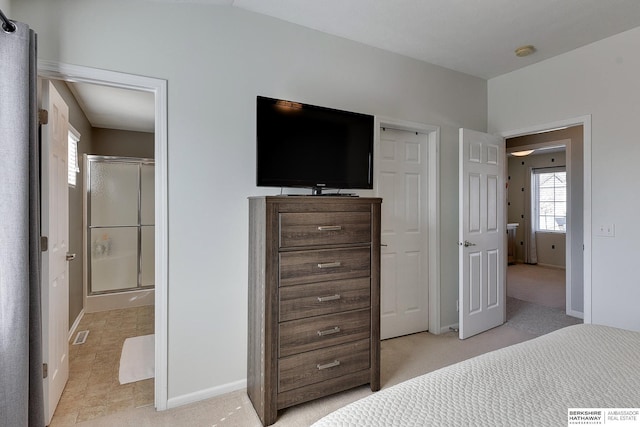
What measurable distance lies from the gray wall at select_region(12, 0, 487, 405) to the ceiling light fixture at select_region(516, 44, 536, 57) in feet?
6.14

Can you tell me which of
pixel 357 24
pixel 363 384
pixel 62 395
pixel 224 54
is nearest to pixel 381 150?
pixel 357 24

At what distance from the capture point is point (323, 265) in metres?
2.04

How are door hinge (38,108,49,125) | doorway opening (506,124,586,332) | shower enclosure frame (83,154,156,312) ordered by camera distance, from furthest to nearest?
doorway opening (506,124,586,332) < shower enclosure frame (83,154,156,312) < door hinge (38,108,49,125)

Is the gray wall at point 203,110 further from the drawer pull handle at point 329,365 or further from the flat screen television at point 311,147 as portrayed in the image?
the drawer pull handle at point 329,365

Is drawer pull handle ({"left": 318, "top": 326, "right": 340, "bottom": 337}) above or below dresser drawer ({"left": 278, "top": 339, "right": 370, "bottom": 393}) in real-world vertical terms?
above

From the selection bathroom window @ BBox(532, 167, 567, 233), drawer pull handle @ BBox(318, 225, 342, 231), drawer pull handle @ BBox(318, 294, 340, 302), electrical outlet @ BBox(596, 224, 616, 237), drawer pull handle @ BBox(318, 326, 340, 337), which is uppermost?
bathroom window @ BBox(532, 167, 567, 233)

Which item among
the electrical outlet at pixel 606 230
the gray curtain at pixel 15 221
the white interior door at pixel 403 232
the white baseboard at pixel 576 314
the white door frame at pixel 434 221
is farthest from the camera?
the white baseboard at pixel 576 314

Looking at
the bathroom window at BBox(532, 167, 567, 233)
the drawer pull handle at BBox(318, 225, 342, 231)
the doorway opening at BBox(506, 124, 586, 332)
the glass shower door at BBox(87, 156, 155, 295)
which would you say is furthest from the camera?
the bathroom window at BBox(532, 167, 567, 233)

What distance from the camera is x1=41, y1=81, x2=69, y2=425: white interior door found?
6.34ft

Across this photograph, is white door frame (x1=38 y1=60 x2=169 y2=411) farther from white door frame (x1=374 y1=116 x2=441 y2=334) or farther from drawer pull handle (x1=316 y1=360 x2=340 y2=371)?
white door frame (x1=374 y1=116 x2=441 y2=334)

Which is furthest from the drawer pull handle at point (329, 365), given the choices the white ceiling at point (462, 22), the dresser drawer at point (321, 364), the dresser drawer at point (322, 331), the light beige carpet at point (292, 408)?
the white ceiling at point (462, 22)

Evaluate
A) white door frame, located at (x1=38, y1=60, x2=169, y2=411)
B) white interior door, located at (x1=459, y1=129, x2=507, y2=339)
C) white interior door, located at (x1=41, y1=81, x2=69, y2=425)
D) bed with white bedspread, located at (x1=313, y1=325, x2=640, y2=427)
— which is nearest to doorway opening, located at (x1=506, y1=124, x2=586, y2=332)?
white interior door, located at (x1=459, y1=129, x2=507, y2=339)

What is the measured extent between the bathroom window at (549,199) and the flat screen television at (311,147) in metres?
6.50

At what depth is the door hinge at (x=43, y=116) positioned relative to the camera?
1.91m
